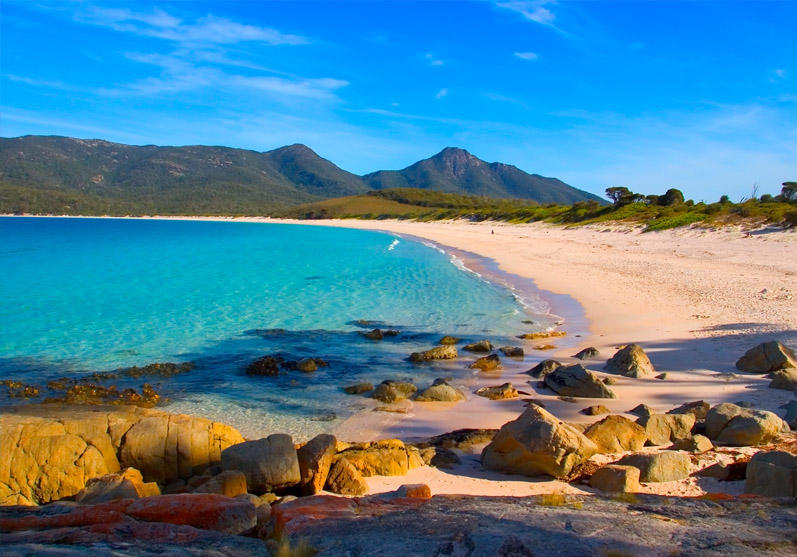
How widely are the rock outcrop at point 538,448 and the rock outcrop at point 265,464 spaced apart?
2.68 metres

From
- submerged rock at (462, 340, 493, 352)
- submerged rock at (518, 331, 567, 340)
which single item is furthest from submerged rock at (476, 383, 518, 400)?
submerged rock at (518, 331, 567, 340)

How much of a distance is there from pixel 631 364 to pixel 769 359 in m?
2.60

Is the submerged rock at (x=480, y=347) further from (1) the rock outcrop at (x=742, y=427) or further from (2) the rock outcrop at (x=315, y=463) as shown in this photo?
(2) the rock outcrop at (x=315, y=463)

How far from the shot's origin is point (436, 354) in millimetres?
14289

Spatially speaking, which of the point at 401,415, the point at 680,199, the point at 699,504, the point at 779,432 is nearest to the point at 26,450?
the point at 401,415

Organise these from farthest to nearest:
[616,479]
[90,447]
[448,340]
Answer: [448,340], [90,447], [616,479]

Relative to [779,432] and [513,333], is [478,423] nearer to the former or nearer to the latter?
[779,432]

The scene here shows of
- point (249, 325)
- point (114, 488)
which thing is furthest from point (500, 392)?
point (249, 325)

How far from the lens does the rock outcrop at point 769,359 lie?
10.7 meters

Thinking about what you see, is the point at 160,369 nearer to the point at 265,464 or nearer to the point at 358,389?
the point at 358,389

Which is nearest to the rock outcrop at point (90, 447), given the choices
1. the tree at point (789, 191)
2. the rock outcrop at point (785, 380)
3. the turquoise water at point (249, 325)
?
the turquoise water at point (249, 325)

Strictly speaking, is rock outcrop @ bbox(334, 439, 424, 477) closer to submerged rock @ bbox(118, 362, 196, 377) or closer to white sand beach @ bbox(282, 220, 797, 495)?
white sand beach @ bbox(282, 220, 797, 495)

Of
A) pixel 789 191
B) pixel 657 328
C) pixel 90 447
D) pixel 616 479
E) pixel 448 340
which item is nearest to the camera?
pixel 616 479

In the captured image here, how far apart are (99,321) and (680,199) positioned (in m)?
62.8
